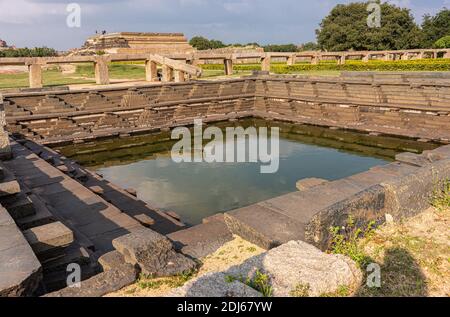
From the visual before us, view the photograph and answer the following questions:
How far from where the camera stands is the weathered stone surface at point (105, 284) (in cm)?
307

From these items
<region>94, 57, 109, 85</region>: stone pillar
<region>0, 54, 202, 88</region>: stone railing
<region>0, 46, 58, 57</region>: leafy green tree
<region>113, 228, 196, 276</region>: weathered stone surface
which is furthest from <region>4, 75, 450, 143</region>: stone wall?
<region>0, 46, 58, 57</region>: leafy green tree

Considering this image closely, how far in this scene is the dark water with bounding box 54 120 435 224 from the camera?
30.8 ft

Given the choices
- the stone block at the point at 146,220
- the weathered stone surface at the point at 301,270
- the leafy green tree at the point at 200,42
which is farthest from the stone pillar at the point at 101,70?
the leafy green tree at the point at 200,42

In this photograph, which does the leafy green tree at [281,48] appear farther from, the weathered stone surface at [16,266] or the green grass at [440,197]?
the weathered stone surface at [16,266]

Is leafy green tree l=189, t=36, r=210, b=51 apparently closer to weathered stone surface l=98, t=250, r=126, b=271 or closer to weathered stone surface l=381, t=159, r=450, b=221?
weathered stone surface l=381, t=159, r=450, b=221

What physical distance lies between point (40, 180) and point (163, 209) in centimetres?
301

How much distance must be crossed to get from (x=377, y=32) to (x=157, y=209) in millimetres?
46166

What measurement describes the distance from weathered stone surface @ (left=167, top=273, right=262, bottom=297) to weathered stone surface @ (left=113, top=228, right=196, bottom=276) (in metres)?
0.64

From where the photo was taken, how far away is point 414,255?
4.11m

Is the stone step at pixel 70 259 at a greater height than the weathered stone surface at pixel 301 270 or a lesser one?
lesser

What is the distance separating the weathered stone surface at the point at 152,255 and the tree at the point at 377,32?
159 feet

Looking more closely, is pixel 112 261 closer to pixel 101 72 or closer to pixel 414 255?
pixel 414 255

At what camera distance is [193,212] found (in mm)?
8617
